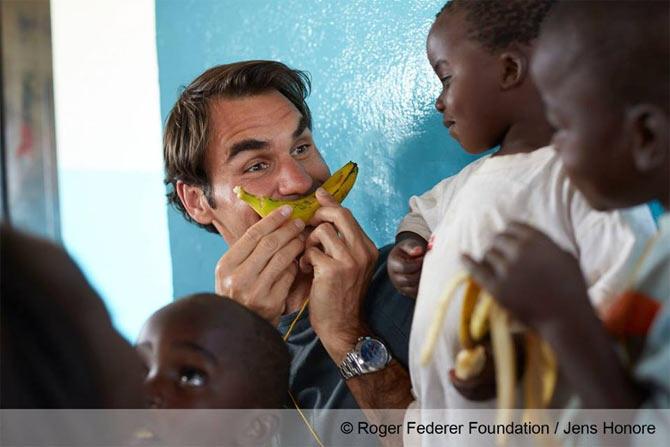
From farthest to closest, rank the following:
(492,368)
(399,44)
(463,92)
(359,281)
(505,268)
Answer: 1. (399,44)
2. (359,281)
3. (463,92)
4. (492,368)
5. (505,268)

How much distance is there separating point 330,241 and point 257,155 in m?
0.31

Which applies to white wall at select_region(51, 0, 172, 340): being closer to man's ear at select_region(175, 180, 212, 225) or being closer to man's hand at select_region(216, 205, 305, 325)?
man's ear at select_region(175, 180, 212, 225)

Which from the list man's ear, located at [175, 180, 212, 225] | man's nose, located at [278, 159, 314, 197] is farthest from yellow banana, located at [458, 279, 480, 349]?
man's ear, located at [175, 180, 212, 225]

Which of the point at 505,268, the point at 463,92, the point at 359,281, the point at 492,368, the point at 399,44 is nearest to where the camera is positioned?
the point at 505,268

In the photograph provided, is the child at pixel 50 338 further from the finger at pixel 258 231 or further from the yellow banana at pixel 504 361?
the finger at pixel 258 231

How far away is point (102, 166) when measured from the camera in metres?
2.79

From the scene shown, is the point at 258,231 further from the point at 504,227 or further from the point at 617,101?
the point at 617,101

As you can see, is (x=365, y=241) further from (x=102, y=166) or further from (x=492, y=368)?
(x=102, y=166)

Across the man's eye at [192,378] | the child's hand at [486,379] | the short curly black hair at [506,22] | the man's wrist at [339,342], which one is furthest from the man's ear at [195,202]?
the child's hand at [486,379]

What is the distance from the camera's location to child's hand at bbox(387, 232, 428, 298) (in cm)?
156

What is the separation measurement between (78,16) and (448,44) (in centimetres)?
165

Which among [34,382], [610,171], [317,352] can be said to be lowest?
[317,352]

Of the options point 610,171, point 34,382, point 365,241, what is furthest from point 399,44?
point 34,382

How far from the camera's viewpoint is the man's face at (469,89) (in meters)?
1.42
